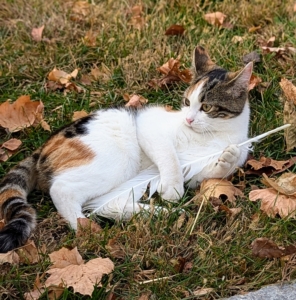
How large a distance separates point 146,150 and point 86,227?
713 millimetres

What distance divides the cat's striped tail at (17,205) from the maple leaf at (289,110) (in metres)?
1.60

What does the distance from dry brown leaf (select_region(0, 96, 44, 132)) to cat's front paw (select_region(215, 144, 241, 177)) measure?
1327 millimetres

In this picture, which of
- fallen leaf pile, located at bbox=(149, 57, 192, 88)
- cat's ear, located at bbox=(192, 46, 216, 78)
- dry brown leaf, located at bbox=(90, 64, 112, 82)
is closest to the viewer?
cat's ear, located at bbox=(192, 46, 216, 78)

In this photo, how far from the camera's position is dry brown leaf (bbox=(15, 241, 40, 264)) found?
2.68 m

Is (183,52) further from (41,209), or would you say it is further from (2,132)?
(41,209)

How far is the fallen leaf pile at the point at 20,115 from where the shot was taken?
3.75m

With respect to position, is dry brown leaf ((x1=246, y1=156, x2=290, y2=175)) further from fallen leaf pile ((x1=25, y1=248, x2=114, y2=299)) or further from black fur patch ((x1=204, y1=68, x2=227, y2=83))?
fallen leaf pile ((x1=25, y1=248, x2=114, y2=299))

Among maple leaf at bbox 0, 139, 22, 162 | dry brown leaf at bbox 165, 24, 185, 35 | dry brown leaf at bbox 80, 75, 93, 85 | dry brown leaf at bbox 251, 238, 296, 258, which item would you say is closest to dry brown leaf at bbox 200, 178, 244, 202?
dry brown leaf at bbox 251, 238, 296, 258

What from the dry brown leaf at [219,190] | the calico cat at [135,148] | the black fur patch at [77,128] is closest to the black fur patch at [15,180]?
the calico cat at [135,148]

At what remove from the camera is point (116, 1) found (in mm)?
5168

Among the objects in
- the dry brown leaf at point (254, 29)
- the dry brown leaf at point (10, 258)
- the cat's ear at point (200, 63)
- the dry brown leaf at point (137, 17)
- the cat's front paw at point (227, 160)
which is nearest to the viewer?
the dry brown leaf at point (10, 258)

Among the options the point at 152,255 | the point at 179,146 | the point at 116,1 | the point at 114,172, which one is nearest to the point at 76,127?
the point at 114,172

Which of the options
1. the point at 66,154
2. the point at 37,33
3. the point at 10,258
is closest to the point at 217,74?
the point at 66,154

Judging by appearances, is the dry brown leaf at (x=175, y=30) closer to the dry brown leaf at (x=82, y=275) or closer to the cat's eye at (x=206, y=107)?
the cat's eye at (x=206, y=107)
